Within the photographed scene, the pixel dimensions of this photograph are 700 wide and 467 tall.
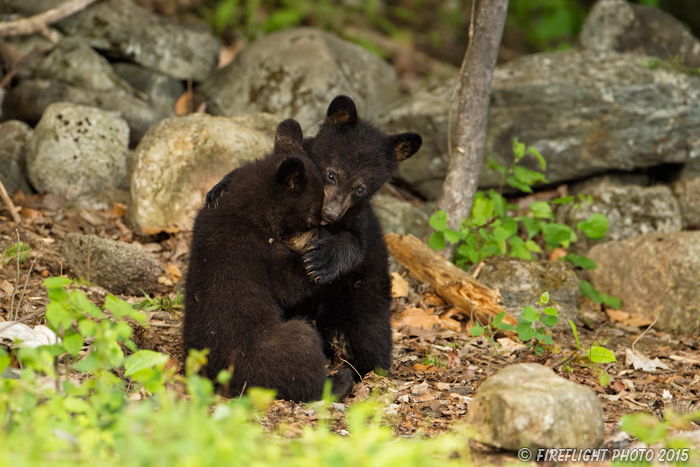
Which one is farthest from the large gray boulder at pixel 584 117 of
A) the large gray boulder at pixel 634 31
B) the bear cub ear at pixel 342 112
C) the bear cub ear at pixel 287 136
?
the bear cub ear at pixel 287 136

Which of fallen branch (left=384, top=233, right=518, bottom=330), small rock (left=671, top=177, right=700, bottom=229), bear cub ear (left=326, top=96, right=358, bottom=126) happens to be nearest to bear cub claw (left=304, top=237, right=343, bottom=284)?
bear cub ear (left=326, top=96, right=358, bottom=126)

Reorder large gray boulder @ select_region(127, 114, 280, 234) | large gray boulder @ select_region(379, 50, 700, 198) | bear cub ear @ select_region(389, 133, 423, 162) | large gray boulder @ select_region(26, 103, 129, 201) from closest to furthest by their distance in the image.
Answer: bear cub ear @ select_region(389, 133, 423, 162), large gray boulder @ select_region(127, 114, 280, 234), large gray boulder @ select_region(26, 103, 129, 201), large gray boulder @ select_region(379, 50, 700, 198)

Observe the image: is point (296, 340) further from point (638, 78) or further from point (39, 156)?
point (638, 78)

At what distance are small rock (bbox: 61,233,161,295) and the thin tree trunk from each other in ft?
9.14

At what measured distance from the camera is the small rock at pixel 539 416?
316 cm

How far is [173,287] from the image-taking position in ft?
20.9

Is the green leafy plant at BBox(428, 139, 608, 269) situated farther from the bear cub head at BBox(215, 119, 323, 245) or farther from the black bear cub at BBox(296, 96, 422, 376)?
the bear cub head at BBox(215, 119, 323, 245)

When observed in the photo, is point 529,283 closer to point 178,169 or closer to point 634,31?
point 178,169

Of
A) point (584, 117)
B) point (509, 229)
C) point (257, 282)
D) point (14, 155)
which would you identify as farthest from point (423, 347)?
point (14, 155)

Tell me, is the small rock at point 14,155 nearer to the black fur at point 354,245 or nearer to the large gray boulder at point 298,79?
the large gray boulder at point 298,79

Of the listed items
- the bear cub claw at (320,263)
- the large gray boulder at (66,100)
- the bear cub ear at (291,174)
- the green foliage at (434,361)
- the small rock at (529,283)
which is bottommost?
the green foliage at (434,361)

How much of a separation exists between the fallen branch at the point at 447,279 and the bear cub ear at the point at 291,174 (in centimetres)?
223

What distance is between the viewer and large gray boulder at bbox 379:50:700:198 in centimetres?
820

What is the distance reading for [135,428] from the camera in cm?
256
